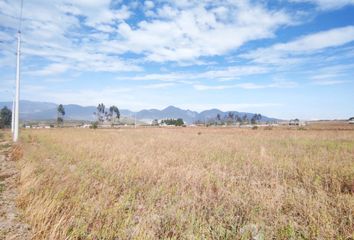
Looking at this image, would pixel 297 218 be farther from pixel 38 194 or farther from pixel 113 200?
pixel 38 194

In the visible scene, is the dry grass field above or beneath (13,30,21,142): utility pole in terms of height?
beneath

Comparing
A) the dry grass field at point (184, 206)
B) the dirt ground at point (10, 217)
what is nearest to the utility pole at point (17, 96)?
the dry grass field at point (184, 206)

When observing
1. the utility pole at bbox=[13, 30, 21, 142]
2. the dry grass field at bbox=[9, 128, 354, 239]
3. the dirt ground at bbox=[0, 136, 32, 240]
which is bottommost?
the dirt ground at bbox=[0, 136, 32, 240]

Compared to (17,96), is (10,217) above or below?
below

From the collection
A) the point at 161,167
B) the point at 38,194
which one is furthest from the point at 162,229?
the point at 161,167

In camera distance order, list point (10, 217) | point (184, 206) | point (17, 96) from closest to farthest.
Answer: point (10, 217), point (184, 206), point (17, 96)

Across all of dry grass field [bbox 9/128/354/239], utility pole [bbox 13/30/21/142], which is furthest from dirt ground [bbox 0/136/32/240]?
utility pole [bbox 13/30/21/142]

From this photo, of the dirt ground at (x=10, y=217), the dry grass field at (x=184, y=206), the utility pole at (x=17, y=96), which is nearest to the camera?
the dirt ground at (x=10, y=217)

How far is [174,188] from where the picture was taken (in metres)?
7.46

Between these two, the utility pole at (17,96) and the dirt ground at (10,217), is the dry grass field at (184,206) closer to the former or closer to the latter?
the dirt ground at (10,217)

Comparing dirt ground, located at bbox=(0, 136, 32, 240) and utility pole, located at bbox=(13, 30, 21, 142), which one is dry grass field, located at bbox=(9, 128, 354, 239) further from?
utility pole, located at bbox=(13, 30, 21, 142)

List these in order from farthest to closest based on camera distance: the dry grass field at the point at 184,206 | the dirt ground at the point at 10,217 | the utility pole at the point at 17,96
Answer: the utility pole at the point at 17,96, the dry grass field at the point at 184,206, the dirt ground at the point at 10,217

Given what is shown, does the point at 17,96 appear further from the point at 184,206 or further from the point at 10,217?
the point at 184,206

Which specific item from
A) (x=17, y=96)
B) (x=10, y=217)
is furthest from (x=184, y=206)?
(x=17, y=96)
